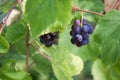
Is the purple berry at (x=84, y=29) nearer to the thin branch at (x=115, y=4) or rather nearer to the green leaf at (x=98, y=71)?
the thin branch at (x=115, y=4)

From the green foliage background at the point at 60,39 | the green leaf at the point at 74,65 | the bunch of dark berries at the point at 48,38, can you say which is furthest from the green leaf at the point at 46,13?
the green leaf at the point at 74,65

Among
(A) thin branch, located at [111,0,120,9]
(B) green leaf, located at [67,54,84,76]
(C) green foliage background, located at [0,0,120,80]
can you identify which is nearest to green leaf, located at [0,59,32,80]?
(C) green foliage background, located at [0,0,120,80]

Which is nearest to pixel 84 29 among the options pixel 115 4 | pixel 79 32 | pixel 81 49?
pixel 79 32

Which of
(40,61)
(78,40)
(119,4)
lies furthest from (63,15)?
(40,61)

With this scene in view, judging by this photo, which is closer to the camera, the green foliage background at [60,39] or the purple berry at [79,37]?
the green foliage background at [60,39]

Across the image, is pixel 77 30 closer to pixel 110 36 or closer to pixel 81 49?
pixel 110 36

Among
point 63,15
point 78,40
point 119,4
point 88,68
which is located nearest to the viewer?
point 63,15

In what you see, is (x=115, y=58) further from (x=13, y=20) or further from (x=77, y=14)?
(x=13, y=20)
